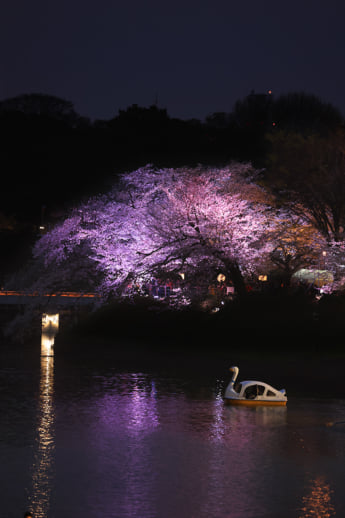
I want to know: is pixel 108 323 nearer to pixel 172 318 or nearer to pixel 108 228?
pixel 172 318

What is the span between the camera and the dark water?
49.5 feet

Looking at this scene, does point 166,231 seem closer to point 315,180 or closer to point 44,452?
point 315,180

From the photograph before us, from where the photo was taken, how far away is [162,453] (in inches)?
773

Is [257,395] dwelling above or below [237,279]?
below

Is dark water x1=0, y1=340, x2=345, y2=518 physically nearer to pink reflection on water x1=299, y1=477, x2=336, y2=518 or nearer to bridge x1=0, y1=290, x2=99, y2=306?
pink reflection on water x1=299, y1=477, x2=336, y2=518

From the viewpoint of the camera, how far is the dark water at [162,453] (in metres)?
15.1

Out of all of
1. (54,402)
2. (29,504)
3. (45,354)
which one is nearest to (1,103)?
(45,354)

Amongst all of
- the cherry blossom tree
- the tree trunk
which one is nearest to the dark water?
the cherry blossom tree

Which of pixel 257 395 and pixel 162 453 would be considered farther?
pixel 257 395

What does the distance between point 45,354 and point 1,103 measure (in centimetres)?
8935

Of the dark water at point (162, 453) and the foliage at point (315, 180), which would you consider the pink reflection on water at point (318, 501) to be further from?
the foliage at point (315, 180)

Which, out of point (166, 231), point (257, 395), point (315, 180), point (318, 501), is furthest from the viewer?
point (315, 180)

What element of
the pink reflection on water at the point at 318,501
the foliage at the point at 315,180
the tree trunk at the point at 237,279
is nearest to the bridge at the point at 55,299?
the tree trunk at the point at 237,279

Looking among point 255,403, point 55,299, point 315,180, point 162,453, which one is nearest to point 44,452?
point 162,453
